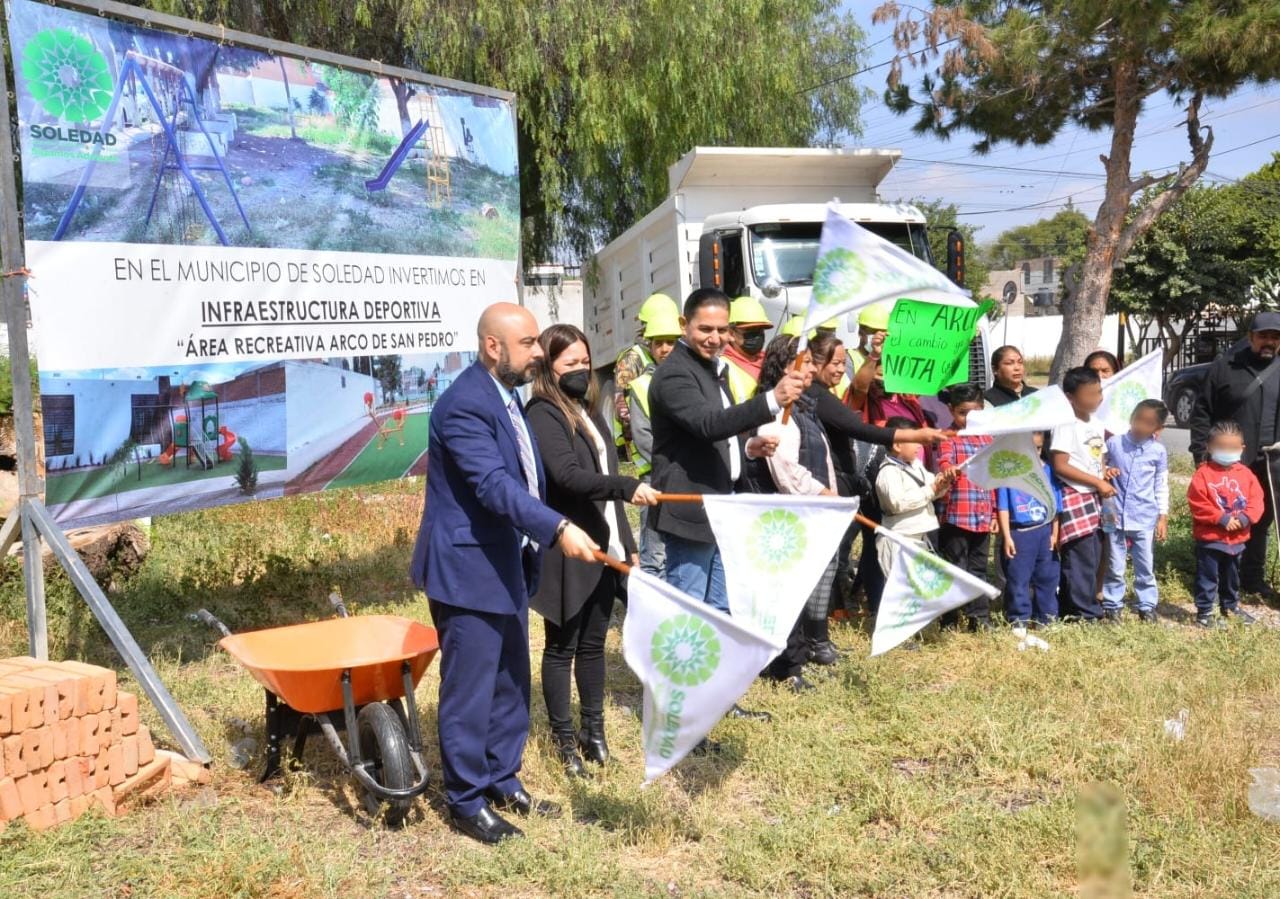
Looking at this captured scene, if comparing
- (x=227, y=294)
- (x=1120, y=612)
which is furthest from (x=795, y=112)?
(x=227, y=294)

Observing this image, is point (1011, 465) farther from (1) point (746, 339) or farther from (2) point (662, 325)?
(2) point (662, 325)

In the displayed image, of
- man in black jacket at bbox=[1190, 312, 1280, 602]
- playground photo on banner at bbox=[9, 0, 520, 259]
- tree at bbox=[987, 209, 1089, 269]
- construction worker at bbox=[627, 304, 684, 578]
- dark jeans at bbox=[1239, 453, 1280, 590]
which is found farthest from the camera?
tree at bbox=[987, 209, 1089, 269]

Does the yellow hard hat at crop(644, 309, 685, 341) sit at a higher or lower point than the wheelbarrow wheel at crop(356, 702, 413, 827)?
higher

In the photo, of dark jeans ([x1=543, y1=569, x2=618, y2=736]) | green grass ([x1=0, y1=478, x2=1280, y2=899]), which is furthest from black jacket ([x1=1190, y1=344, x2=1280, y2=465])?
dark jeans ([x1=543, y1=569, x2=618, y2=736])

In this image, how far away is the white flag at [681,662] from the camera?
3.70 metres

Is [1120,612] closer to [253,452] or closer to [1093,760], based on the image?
[1093,760]

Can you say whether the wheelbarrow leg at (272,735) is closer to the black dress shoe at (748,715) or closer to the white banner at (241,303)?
the white banner at (241,303)

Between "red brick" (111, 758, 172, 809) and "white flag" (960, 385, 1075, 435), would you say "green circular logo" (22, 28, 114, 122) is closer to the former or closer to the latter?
"red brick" (111, 758, 172, 809)

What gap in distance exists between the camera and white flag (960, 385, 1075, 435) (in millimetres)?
5621

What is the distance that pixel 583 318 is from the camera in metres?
18.8

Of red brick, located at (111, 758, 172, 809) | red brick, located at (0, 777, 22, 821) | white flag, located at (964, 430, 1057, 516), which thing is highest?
white flag, located at (964, 430, 1057, 516)

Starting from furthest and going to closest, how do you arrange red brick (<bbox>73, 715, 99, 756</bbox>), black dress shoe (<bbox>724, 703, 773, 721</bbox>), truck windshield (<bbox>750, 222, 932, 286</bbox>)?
truck windshield (<bbox>750, 222, 932, 286</bbox>) → black dress shoe (<bbox>724, 703, 773, 721</bbox>) → red brick (<bbox>73, 715, 99, 756</bbox>)

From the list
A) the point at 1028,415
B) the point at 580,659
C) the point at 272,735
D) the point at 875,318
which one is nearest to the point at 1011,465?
the point at 1028,415

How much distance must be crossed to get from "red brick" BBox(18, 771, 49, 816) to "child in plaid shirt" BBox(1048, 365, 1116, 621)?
553 cm
